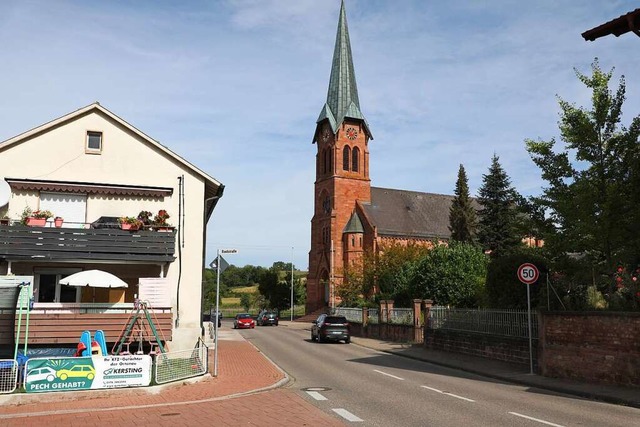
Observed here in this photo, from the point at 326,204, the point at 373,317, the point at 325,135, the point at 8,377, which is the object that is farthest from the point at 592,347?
the point at 325,135

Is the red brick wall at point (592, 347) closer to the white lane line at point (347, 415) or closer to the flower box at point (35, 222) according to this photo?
the white lane line at point (347, 415)

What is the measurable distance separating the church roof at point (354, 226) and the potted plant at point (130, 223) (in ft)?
159

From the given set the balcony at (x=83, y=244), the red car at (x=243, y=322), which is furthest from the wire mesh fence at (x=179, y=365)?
the red car at (x=243, y=322)

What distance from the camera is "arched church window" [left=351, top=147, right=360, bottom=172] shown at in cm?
6994

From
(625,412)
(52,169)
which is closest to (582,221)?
(625,412)

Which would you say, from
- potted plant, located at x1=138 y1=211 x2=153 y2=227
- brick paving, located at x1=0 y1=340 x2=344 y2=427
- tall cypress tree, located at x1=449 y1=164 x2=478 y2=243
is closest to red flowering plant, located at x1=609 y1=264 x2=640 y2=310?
brick paving, located at x1=0 y1=340 x2=344 y2=427

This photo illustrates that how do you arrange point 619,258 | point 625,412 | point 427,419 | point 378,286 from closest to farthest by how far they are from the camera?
1. point 427,419
2. point 625,412
3. point 619,258
4. point 378,286

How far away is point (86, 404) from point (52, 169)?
33.8ft

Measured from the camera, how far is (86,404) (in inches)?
475

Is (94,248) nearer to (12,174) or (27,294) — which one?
(27,294)

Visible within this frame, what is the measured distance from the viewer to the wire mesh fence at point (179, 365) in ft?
45.4

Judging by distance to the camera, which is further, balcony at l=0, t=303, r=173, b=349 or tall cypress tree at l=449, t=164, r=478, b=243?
tall cypress tree at l=449, t=164, r=478, b=243

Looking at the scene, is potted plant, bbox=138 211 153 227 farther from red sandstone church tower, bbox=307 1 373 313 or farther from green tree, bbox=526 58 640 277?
red sandstone church tower, bbox=307 1 373 313

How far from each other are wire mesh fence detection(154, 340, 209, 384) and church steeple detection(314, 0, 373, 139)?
56.8 m
